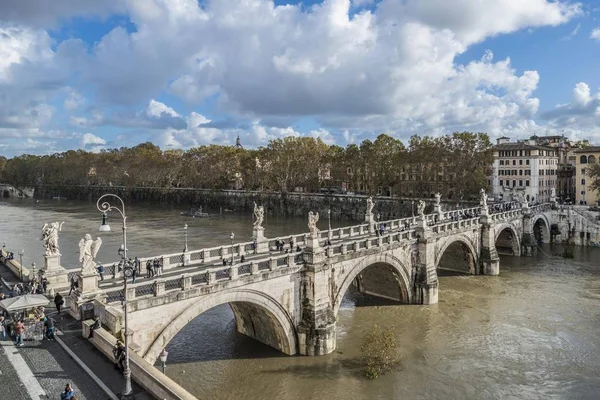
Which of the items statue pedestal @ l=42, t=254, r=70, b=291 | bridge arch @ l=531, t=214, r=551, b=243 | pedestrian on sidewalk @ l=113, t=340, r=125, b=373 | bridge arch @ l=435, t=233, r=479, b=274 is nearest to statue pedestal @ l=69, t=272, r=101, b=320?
pedestrian on sidewalk @ l=113, t=340, r=125, b=373

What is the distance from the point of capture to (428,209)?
7919 cm

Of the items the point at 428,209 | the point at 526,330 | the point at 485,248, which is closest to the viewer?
the point at 526,330

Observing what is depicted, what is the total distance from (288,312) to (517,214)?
38774 millimetres

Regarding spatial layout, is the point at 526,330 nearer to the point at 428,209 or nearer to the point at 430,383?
the point at 430,383

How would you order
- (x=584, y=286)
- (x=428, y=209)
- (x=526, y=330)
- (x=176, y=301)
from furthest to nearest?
1. (x=428, y=209)
2. (x=584, y=286)
3. (x=526, y=330)
4. (x=176, y=301)

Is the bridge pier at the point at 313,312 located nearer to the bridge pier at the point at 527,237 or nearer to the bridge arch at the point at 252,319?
the bridge arch at the point at 252,319

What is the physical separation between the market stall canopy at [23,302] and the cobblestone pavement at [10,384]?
7.84 ft

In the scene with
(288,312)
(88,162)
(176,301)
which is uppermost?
(88,162)

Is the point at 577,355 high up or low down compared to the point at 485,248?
down

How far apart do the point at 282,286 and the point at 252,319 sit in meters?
3.75

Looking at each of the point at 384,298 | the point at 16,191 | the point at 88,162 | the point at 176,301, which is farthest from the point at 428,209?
the point at 16,191

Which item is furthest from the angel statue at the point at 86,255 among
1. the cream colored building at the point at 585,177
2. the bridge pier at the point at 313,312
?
the cream colored building at the point at 585,177

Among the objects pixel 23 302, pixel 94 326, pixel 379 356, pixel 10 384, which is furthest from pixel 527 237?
pixel 10 384

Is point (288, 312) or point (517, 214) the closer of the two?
point (288, 312)
